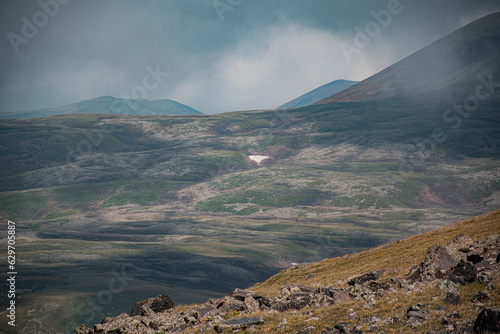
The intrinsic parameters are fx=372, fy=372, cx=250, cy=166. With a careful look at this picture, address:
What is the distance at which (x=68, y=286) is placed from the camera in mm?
113938

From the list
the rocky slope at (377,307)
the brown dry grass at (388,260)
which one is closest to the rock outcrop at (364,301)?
the rocky slope at (377,307)

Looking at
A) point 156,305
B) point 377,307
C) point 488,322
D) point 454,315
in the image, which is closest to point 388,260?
point 377,307

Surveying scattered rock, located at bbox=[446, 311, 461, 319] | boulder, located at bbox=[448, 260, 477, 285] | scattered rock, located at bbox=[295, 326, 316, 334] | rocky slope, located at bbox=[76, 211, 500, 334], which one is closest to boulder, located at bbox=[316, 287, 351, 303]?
rocky slope, located at bbox=[76, 211, 500, 334]

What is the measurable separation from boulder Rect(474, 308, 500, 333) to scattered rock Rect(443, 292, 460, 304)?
11.7ft

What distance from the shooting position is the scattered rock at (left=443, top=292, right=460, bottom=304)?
62.5ft

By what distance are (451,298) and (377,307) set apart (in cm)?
418

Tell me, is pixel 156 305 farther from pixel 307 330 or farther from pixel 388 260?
pixel 388 260

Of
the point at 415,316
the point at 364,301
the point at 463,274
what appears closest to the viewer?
the point at 415,316

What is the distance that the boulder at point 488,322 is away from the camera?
15066mm

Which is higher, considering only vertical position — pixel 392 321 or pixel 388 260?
pixel 392 321

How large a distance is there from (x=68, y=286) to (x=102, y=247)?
207ft

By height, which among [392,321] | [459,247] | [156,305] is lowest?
[156,305]

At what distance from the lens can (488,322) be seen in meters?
15.3

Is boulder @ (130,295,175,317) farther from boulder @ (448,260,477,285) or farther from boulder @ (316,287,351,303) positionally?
boulder @ (448,260,477,285)
